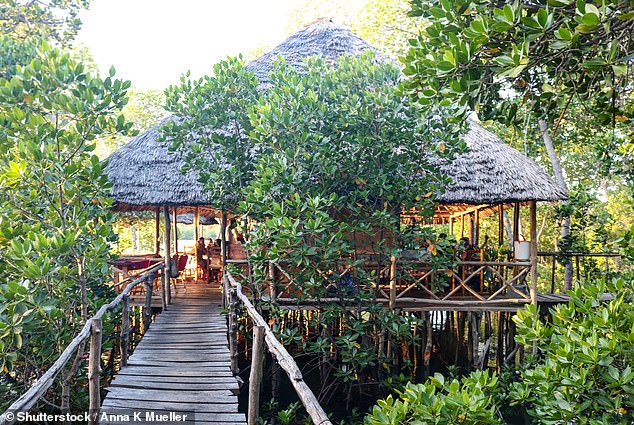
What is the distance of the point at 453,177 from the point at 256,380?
448 cm

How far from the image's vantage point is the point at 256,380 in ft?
10.6

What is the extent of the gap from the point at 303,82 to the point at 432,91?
2728 millimetres

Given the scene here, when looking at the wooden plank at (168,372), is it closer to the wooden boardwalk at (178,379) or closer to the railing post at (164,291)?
the wooden boardwalk at (178,379)

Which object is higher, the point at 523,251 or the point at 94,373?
the point at 523,251

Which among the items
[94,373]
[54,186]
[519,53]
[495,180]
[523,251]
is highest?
[519,53]

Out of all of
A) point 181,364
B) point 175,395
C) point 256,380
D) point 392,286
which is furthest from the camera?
point 392,286

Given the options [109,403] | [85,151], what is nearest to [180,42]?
[85,151]

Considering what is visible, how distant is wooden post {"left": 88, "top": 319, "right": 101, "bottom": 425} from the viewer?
133 inches

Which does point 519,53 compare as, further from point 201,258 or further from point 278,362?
point 201,258

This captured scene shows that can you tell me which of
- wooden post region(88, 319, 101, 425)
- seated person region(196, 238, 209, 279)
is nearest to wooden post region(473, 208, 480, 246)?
seated person region(196, 238, 209, 279)

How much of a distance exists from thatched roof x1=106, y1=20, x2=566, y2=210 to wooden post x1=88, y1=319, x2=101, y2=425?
3.13 m

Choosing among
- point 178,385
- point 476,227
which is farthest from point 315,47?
point 178,385

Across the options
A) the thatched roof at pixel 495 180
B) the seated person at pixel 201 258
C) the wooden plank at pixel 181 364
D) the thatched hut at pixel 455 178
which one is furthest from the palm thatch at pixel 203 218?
the wooden plank at pixel 181 364

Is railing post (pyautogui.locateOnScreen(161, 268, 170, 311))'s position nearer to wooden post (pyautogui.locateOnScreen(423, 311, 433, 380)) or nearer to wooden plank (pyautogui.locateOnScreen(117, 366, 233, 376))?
wooden plank (pyautogui.locateOnScreen(117, 366, 233, 376))
